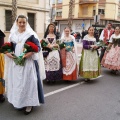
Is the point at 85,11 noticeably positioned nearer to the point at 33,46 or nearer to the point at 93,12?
the point at 93,12

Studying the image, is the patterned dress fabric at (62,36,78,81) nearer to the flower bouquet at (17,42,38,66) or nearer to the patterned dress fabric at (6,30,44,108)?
the patterned dress fabric at (6,30,44,108)

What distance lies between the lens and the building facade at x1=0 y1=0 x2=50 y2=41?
17656 millimetres

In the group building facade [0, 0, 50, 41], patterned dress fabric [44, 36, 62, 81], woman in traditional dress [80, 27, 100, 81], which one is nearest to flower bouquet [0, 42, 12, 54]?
patterned dress fabric [44, 36, 62, 81]

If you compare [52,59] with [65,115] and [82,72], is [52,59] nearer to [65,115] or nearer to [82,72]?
[82,72]

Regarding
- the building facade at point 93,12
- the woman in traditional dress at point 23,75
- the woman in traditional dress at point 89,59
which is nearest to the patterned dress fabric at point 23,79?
the woman in traditional dress at point 23,75

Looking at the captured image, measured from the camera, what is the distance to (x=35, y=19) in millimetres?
19859

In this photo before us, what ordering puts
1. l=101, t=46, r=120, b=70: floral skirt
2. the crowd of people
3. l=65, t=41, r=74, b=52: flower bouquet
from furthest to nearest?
l=101, t=46, r=120, b=70: floral skirt, l=65, t=41, r=74, b=52: flower bouquet, the crowd of people

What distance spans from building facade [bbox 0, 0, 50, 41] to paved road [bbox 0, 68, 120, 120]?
44.0 feet

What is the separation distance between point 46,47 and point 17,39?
78.6 inches

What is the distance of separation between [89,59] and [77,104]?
203cm

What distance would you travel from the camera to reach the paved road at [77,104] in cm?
375

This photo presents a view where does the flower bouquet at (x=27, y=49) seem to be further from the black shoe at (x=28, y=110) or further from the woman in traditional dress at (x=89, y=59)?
the woman in traditional dress at (x=89, y=59)

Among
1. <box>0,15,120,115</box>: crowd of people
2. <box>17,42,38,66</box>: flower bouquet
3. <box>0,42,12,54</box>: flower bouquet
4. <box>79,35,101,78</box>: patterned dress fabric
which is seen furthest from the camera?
<box>79,35,101,78</box>: patterned dress fabric

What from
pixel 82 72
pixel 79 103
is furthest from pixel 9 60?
pixel 82 72
